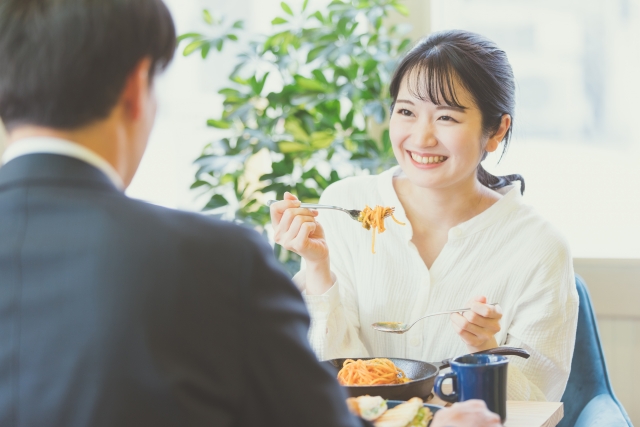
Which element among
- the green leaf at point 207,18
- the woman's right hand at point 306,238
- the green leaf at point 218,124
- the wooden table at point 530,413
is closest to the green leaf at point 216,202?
the green leaf at point 218,124

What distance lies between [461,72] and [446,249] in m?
0.46

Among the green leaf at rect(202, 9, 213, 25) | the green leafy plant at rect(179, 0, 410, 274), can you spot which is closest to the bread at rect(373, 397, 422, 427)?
the green leafy plant at rect(179, 0, 410, 274)

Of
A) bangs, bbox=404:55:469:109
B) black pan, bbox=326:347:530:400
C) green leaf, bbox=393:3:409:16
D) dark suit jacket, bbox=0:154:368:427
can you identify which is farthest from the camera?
green leaf, bbox=393:3:409:16

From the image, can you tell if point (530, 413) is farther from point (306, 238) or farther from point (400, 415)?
point (306, 238)

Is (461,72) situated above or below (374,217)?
above

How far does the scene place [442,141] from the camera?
6.32ft

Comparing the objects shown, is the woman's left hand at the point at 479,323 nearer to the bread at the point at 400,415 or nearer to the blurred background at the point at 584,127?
the bread at the point at 400,415

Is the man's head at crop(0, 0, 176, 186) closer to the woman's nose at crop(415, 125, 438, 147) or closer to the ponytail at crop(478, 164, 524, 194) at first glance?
the woman's nose at crop(415, 125, 438, 147)

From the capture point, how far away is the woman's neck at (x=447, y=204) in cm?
207

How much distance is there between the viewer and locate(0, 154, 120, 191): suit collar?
A: 82 cm

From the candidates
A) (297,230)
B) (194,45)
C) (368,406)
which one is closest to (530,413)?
(368,406)

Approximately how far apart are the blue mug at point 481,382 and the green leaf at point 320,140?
4.86 ft

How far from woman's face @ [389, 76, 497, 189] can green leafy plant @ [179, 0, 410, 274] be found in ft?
2.11

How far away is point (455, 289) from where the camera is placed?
195cm
